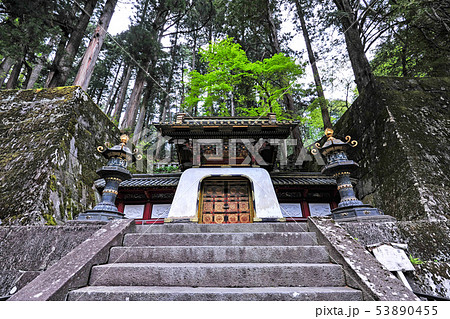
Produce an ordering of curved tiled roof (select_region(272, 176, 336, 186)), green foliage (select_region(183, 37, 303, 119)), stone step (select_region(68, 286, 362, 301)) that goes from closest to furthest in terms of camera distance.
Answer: stone step (select_region(68, 286, 362, 301)) < curved tiled roof (select_region(272, 176, 336, 186)) < green foliage (select_region(183, 37, 303, 119))

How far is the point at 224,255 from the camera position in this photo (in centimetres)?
276

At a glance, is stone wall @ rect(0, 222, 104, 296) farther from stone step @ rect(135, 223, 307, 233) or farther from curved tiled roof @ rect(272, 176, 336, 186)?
curved tiled roof @ rect(272, 176, 336, 186)

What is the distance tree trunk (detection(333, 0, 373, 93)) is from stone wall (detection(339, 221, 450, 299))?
5993 mm

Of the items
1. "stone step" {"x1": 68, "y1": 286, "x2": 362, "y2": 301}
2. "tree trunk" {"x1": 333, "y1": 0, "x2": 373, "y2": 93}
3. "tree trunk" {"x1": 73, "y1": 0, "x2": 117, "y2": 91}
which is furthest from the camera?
"tree trunk" {"x1": 73, "y1": 0, "x2": 117, "y2": 91}

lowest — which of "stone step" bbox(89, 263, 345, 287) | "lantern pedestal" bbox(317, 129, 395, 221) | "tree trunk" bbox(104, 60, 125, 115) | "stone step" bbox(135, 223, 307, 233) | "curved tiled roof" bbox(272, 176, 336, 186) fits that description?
"stone step" bbox(89, 263, 345, 287)

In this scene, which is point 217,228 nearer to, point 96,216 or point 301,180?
point 96,216

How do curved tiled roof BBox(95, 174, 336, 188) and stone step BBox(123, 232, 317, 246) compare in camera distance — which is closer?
stone step BBox(123, 232, 317, 246)

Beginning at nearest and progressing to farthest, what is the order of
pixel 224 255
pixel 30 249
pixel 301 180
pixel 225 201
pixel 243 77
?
pixel 224 255
pixel 30 249
pixel 225 201
pixel 301 180
pixel 243 77

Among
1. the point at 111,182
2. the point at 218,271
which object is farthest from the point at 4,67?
the point at 218,271

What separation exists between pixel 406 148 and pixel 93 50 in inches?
437

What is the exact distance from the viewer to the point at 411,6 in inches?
259

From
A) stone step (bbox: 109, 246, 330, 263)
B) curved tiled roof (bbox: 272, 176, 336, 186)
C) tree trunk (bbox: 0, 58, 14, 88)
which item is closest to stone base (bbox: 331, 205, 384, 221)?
stone step (bbox: 109, 246, 330, 263)

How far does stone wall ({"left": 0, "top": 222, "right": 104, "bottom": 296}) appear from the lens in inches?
121

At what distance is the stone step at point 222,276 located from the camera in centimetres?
233
